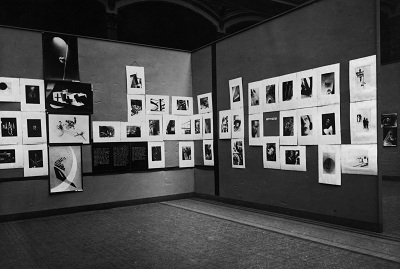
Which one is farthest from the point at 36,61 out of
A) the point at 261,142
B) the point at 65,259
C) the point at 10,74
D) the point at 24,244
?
the point at 261,142

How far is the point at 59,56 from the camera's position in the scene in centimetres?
565

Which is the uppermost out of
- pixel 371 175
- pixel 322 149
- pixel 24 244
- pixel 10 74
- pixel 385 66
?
pixel 385 66

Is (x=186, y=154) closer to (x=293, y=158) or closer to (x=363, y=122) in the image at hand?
(x=293, y=158)

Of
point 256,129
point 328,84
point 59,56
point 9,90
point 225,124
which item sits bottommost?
point 256,129

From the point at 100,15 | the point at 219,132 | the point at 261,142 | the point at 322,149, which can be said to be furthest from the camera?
the point at 100,15

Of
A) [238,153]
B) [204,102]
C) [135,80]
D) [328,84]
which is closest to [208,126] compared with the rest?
[204,102]

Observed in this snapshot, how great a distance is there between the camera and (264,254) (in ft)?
11.1

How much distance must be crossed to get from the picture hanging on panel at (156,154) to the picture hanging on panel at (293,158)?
253 cm

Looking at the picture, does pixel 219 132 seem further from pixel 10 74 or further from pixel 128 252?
pixel 10 74

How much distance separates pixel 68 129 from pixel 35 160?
725 mm

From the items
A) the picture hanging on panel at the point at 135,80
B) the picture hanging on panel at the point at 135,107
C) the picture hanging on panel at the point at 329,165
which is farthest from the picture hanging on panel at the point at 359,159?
the picture hanging on panel at the point at 135,80

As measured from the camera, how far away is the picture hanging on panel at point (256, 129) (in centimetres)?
544

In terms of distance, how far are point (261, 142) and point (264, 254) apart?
92.2 inches

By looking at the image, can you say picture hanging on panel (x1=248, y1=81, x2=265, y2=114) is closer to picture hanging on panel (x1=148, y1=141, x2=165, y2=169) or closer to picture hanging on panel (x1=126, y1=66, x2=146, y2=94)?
picture hanging on panel (x1=148, y1=141, x2=165, y2=169)
